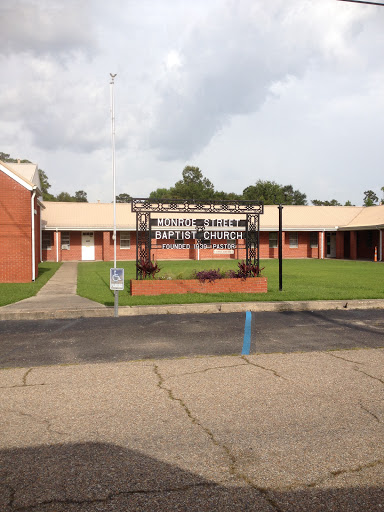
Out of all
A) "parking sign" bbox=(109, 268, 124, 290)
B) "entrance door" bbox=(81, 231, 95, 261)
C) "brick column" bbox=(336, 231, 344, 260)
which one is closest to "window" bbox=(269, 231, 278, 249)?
"brick column" bbox=(336, 231, 344, 260)

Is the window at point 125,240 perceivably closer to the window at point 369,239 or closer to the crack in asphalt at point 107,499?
the window at point 369,239

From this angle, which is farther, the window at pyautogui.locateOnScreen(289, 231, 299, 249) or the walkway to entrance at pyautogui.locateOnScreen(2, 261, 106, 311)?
the window at pyautogui.locateOnScreen(289, 231, 299, 249)

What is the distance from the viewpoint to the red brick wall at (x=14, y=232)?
63.7 feet

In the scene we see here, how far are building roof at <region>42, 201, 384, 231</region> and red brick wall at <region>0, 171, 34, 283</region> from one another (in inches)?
665

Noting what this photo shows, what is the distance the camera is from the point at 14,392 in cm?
552

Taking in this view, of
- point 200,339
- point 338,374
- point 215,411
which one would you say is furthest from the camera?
point 200,339

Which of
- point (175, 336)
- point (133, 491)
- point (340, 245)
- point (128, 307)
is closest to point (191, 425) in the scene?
point (133, 491)

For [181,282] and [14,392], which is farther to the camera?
[181,282]

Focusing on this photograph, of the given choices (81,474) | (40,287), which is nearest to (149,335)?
(81,474)

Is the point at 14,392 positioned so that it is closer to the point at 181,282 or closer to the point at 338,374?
the point at 338,374

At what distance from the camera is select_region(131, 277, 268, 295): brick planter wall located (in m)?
14.1

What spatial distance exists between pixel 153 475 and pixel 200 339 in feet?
16.6

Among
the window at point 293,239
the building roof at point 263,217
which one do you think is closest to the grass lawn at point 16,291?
the building roof at point 263,217

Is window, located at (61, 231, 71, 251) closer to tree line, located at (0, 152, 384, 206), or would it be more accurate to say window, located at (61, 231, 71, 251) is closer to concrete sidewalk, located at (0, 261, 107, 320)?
concrete sidewalk, located at (0, 261, 107, 320)
